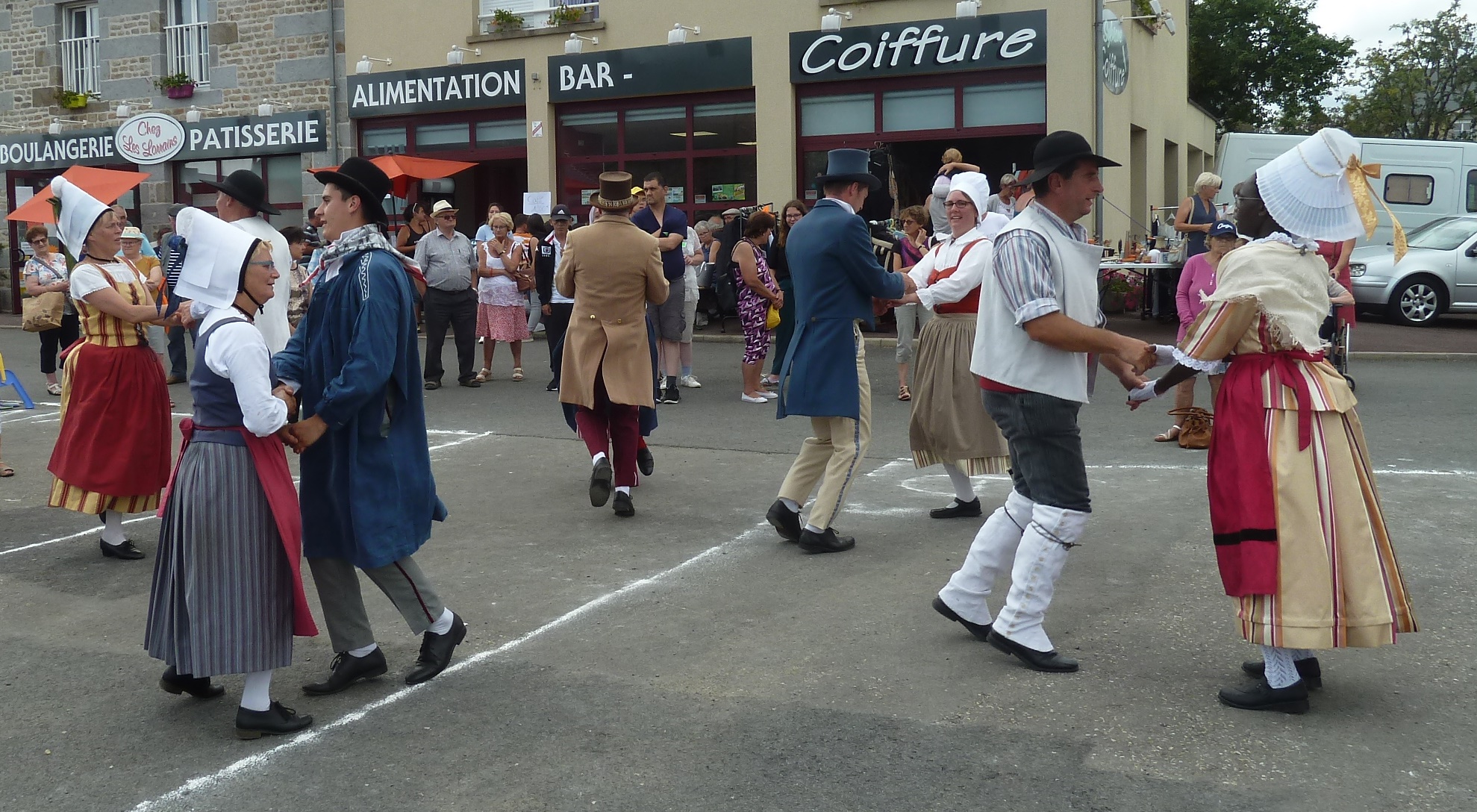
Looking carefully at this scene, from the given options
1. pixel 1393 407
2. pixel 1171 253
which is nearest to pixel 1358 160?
pixel 1393 407

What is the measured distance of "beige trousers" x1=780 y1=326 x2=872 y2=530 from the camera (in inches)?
246

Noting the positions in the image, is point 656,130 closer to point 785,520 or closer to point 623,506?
point 623,506

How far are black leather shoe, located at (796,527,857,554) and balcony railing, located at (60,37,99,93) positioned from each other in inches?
946

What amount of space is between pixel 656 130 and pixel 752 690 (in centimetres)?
1701

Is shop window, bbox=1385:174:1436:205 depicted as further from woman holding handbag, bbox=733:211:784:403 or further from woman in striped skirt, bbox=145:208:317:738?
woman in striped skirt, bbox=145:208:317:738

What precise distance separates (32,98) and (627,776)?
27.1 m

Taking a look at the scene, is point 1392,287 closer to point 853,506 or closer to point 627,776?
point 853,506

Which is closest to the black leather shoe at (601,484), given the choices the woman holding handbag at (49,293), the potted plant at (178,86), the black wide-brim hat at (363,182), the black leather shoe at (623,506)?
the black leather shoe at (623,506)

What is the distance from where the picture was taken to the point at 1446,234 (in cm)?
1856

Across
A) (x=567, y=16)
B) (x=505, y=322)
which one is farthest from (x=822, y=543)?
(x=567, y=16)

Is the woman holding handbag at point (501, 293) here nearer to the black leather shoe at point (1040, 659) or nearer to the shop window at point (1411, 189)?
the black leather shoe at point (1040, 659)

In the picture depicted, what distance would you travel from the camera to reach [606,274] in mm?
7594

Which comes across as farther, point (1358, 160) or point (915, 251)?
point (915, 251)

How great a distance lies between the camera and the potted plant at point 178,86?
78.9ft
